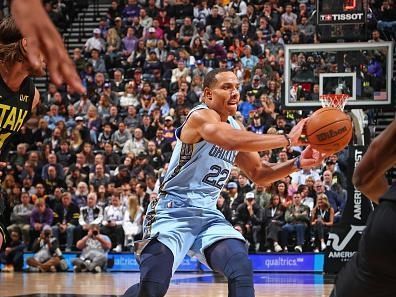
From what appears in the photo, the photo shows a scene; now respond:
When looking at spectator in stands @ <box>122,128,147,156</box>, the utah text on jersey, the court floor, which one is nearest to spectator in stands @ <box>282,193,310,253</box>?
the court floor

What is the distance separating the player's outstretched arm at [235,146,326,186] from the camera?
5.21 m

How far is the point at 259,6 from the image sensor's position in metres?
18.5

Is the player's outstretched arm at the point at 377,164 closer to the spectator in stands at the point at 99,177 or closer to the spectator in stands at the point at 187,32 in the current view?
the spectator in stands at the point at 99,177

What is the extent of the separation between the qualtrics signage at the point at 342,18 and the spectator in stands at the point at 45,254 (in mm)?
6720

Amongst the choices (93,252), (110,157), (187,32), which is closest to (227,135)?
(93,252)

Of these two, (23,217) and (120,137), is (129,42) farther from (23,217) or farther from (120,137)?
(23,217)

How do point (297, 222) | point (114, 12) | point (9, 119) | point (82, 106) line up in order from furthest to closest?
point (114, 12) < point (82, 106) < point (297, 222) < point (9, 119)

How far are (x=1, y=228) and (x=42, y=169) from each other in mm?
11263

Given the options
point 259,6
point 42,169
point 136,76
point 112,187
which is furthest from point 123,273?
point 259,6

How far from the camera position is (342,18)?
11094 millimetres

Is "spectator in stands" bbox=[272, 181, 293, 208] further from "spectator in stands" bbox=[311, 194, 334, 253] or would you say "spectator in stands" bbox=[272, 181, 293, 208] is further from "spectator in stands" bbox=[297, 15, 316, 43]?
"spectator in stands" bbox=[297, 15, 316, 43]

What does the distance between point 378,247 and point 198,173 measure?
97.2 inches

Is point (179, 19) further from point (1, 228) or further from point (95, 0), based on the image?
point (1, 228)

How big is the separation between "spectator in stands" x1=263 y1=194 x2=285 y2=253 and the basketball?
8.42 meters
